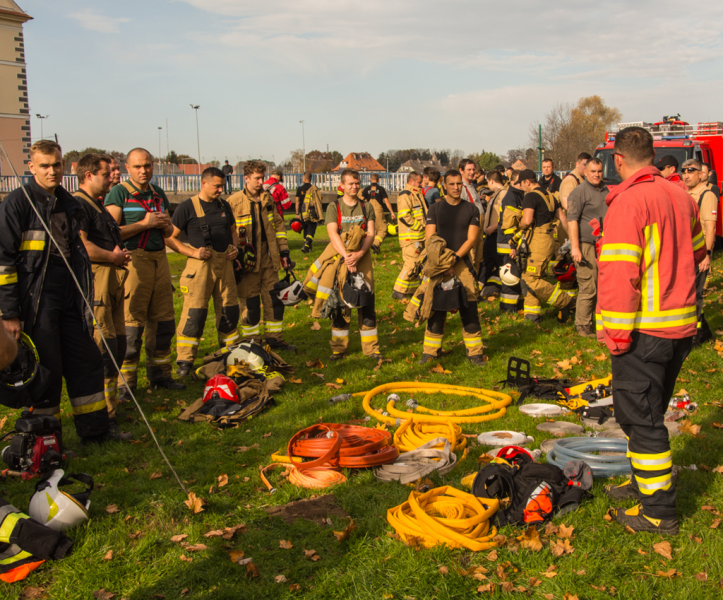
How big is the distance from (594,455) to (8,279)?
15.3ft

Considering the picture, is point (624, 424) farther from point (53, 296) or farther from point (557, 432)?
point (53, 296)

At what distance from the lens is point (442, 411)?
5.73 meters

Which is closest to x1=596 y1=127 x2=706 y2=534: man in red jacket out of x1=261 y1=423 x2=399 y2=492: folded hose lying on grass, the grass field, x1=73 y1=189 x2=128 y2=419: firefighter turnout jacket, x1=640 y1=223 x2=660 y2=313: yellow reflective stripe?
x1=640 y1=223 x2=660 y2=313: yellow reflective stripe

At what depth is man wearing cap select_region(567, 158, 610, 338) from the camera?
7.69 m

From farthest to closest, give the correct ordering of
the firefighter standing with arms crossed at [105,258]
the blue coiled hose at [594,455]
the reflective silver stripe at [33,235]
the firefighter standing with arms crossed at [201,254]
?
the firefighter standing with arms crossed at [201,254] < the firefighter standing with arms crossed at [105,258] < the reflective silver stripe at [33,235] < the blue coiled hose at [594,455]

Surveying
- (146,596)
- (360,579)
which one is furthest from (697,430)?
(146,596)

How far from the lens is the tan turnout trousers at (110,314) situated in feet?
17.8

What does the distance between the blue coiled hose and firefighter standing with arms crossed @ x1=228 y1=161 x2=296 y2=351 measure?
4.48 meters

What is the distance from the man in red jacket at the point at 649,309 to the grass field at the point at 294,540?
1.32 feet

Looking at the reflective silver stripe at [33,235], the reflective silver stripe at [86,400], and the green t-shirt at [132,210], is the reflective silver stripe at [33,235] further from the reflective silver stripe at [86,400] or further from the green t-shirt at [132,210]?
the green t-shirt at [132,210]

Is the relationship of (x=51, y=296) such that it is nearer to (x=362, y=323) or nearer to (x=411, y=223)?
(x=362, y=323)

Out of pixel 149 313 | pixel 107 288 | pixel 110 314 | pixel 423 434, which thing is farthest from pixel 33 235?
pixel 423 434

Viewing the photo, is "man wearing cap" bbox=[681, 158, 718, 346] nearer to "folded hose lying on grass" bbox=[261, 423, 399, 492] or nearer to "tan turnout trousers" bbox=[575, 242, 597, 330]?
"tan turnout trousers" bbox=[575, 242, 597, 330]

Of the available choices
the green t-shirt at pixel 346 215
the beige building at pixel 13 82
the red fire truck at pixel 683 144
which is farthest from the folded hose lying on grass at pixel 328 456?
the beige building at pixel 13 82
